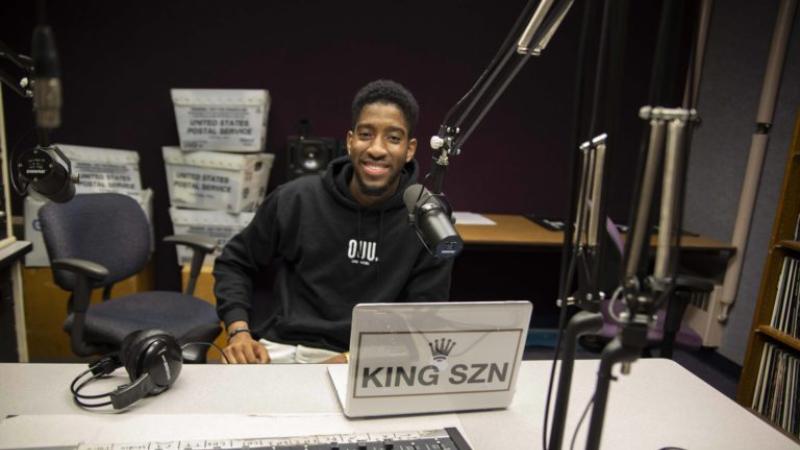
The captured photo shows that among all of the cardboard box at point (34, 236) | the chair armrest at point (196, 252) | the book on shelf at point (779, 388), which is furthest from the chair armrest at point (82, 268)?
the book on shelf at point (779, 388)

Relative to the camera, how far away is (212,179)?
282cm

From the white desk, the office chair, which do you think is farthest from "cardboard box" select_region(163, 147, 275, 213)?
the white desk

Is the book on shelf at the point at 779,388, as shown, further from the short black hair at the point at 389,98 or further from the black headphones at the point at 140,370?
the black headphones at the point at 140,370

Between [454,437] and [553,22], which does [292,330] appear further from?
[553,22]

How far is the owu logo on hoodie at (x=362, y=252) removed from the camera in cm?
156

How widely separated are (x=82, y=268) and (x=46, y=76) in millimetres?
1661

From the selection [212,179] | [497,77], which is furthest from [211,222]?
[497,77]

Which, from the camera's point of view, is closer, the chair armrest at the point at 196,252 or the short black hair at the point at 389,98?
the short black hair at the point at 389,98

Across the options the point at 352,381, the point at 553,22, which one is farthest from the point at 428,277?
the point at 553,22

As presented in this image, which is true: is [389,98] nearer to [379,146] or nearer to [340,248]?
[379,146]

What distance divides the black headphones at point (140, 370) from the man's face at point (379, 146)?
73cm

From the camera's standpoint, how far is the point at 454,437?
824 millimetres

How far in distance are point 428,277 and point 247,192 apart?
63.6 inches

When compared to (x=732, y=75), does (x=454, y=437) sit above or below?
below
